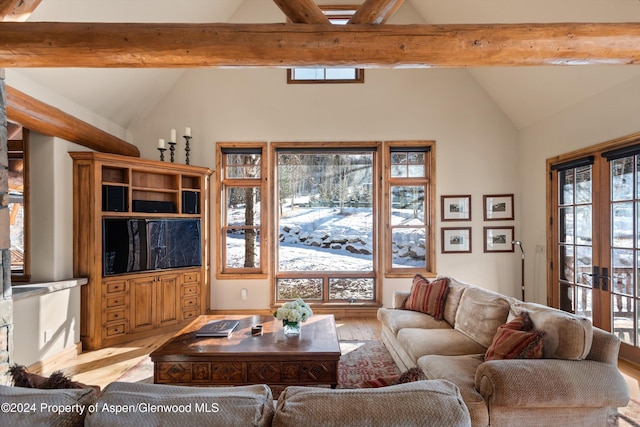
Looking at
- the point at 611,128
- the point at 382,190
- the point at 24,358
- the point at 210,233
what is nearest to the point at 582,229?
the point at 611,128

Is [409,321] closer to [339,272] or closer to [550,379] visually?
[550,379]

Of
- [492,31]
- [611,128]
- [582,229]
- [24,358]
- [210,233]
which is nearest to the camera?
[492,31]

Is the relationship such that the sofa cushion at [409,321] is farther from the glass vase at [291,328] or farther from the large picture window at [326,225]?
the large picture window at [326,225]

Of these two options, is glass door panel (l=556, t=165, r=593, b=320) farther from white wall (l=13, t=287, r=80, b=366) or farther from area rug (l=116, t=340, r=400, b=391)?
white wall (l=13, t=287, r=80, b=366)

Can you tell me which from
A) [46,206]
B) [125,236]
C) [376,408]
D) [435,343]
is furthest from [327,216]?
[376,408]

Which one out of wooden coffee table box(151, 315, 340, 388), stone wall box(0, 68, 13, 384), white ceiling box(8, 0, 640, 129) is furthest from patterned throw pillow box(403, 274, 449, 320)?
stone wall box(0, 68, 13, 384)

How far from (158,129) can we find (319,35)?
3778 mm

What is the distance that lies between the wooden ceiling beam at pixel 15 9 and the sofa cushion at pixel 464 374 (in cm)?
378

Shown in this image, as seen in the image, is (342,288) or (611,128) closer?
(611,128)

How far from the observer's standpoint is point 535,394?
1.84 m

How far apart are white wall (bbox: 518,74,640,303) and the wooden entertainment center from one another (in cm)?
469

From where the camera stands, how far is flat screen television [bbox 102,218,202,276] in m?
4.04

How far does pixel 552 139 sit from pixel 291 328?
4.14 metres

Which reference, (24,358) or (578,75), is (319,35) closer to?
(578,75)
